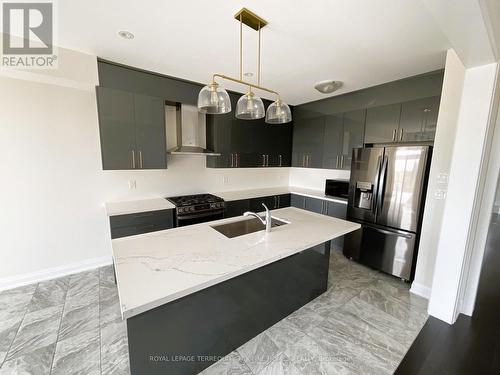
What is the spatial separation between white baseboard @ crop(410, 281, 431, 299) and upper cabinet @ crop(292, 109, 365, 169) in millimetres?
1835

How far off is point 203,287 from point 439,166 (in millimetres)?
2594

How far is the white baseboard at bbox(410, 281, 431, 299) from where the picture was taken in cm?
241

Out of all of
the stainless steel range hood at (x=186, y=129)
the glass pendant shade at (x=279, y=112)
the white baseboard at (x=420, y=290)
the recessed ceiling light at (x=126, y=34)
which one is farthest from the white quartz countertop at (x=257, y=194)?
the recessed ceiling light at (x=126, y=34)

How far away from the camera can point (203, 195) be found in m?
3.58

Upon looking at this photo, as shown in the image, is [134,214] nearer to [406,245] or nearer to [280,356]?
[280,356]

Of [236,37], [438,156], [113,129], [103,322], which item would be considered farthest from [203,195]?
[438,156]

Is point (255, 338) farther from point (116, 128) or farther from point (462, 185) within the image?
point (116, 128)

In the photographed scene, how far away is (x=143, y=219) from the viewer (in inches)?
105

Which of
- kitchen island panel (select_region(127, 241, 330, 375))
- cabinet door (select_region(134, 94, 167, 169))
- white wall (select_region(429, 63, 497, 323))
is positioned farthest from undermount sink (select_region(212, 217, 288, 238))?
white wall (select_region(429, 63, 497, 323))

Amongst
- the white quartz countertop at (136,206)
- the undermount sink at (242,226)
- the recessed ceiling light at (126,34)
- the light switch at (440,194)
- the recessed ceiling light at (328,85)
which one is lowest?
the undermount sink at (242,226)

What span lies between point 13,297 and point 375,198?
170 inches

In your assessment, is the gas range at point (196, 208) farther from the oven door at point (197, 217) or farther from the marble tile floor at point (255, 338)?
the marble tile floor at point (255, 338)

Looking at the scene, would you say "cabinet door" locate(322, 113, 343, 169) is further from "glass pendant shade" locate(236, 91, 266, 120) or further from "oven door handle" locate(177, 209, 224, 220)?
"glass pendant shade" locate(236, 91, 266, 120)

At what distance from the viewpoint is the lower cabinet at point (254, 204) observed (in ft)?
11.5
